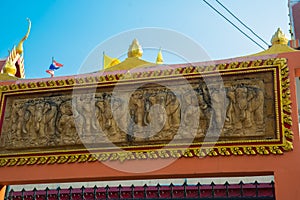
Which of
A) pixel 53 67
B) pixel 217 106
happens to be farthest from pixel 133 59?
pixel 53 67

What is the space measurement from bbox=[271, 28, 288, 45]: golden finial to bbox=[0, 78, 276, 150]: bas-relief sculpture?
2.06ft

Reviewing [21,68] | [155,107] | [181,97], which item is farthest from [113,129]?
[21,68]

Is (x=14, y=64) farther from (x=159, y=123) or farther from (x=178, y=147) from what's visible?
(x=178, y=147)

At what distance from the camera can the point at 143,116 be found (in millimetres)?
5777

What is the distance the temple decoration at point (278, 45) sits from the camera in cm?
554

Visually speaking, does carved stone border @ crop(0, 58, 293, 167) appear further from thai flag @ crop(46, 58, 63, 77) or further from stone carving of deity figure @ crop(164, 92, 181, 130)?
thai flag @ crop(46, 58, 63, 77)

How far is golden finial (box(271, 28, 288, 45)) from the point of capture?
18.4 feet

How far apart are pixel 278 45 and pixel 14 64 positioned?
4.43 meters

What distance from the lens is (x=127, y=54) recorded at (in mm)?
6230

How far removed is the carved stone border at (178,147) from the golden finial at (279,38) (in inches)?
12.8

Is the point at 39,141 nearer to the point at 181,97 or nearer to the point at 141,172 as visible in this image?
the point at 141,172

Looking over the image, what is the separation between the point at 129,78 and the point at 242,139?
1853 millimetres

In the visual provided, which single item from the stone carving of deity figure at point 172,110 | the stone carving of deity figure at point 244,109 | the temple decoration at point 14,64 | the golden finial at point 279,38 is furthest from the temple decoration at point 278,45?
the temple decoration at point 14,64

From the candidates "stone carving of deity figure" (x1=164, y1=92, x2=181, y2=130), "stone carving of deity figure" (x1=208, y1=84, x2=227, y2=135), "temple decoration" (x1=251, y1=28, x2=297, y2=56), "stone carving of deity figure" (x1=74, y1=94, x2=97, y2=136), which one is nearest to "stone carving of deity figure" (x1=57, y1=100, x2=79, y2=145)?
"stone carving of deity figure" (x1=74, y1=94, x2=97, y2=136)
